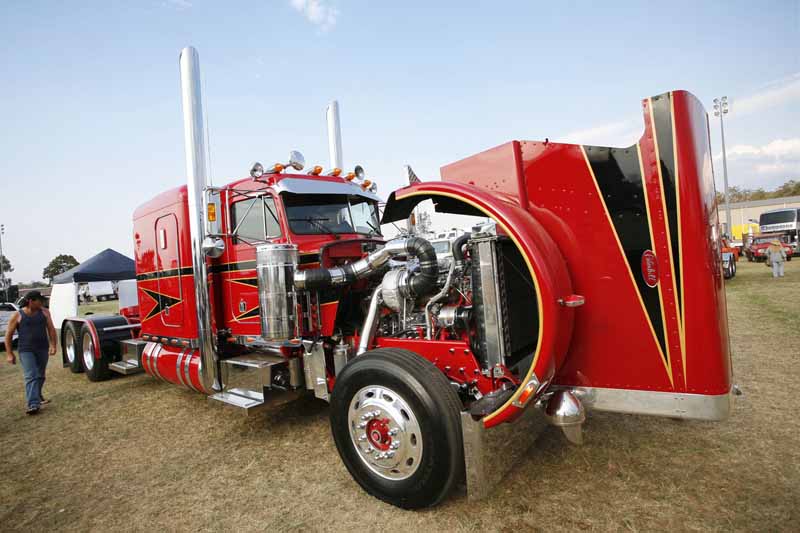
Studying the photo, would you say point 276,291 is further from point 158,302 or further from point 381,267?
point 158,302

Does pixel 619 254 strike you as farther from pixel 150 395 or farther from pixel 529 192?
pixel 150 395

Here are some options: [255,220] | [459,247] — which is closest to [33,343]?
[255,220]

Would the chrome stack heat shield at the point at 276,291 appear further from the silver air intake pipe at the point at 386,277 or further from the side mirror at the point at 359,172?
the side mirror at the point at 359,172

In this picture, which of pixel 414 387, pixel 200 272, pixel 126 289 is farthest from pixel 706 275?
pixel 126 289

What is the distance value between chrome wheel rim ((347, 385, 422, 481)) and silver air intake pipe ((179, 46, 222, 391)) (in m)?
2.40

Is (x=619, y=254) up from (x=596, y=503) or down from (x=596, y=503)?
up

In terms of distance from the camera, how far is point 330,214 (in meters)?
4.80

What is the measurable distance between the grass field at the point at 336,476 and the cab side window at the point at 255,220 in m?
2.03

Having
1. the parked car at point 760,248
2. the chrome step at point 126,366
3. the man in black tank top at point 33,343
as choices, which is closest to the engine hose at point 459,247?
the chrome step at point 126,366

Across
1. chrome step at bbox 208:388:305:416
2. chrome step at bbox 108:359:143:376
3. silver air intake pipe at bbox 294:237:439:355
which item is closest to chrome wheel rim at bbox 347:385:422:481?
silver air intake pipe at bbox 294:237:439:355

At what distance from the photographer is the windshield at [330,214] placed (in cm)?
452

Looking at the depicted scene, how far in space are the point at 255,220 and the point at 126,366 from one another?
3.99 metres

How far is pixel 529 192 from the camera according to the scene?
10.2ft

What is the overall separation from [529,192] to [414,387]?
1523mm
